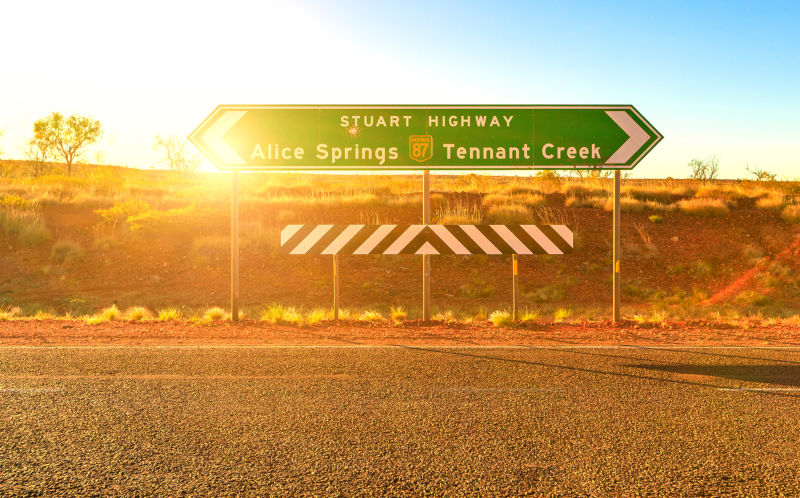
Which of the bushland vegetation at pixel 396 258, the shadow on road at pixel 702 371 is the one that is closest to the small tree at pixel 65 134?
the bushland vegetation at pixel 396 258

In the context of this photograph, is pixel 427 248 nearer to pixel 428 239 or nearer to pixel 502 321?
pixel 428 239

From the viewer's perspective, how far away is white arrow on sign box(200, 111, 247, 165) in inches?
428

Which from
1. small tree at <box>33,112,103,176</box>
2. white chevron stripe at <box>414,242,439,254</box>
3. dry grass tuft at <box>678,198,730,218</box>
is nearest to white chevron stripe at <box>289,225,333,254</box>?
white chevron stripe at <box>414,242,439,254</box>

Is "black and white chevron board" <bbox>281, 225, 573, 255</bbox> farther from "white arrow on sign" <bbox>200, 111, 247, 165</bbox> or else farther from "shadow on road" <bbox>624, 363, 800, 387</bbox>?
"shadow on road" <bbox>624, 363, 800, 387</bbox>

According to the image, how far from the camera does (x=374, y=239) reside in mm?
10602

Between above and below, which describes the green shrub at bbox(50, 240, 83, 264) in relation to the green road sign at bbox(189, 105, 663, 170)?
below

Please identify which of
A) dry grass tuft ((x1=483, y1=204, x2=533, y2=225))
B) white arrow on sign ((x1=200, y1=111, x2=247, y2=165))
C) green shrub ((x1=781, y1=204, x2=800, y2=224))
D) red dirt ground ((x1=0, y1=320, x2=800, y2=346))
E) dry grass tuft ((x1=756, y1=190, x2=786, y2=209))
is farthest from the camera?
dry grass tuft ((x1=756, y1=190, x2=786, y2=209))

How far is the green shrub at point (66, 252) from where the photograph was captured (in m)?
19.6

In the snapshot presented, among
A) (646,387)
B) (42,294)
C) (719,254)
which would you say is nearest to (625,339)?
(646,387)

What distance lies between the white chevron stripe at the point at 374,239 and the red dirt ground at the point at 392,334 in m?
1.41

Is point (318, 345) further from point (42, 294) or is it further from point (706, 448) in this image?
point (42, 294)

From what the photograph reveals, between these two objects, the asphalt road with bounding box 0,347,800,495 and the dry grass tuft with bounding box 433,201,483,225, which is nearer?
the asphalt road with bounding box 0,347,800,495

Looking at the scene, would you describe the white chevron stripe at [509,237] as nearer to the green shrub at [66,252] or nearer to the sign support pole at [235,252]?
the sign support pole at [235,252]

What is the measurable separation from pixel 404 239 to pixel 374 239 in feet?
1.76
